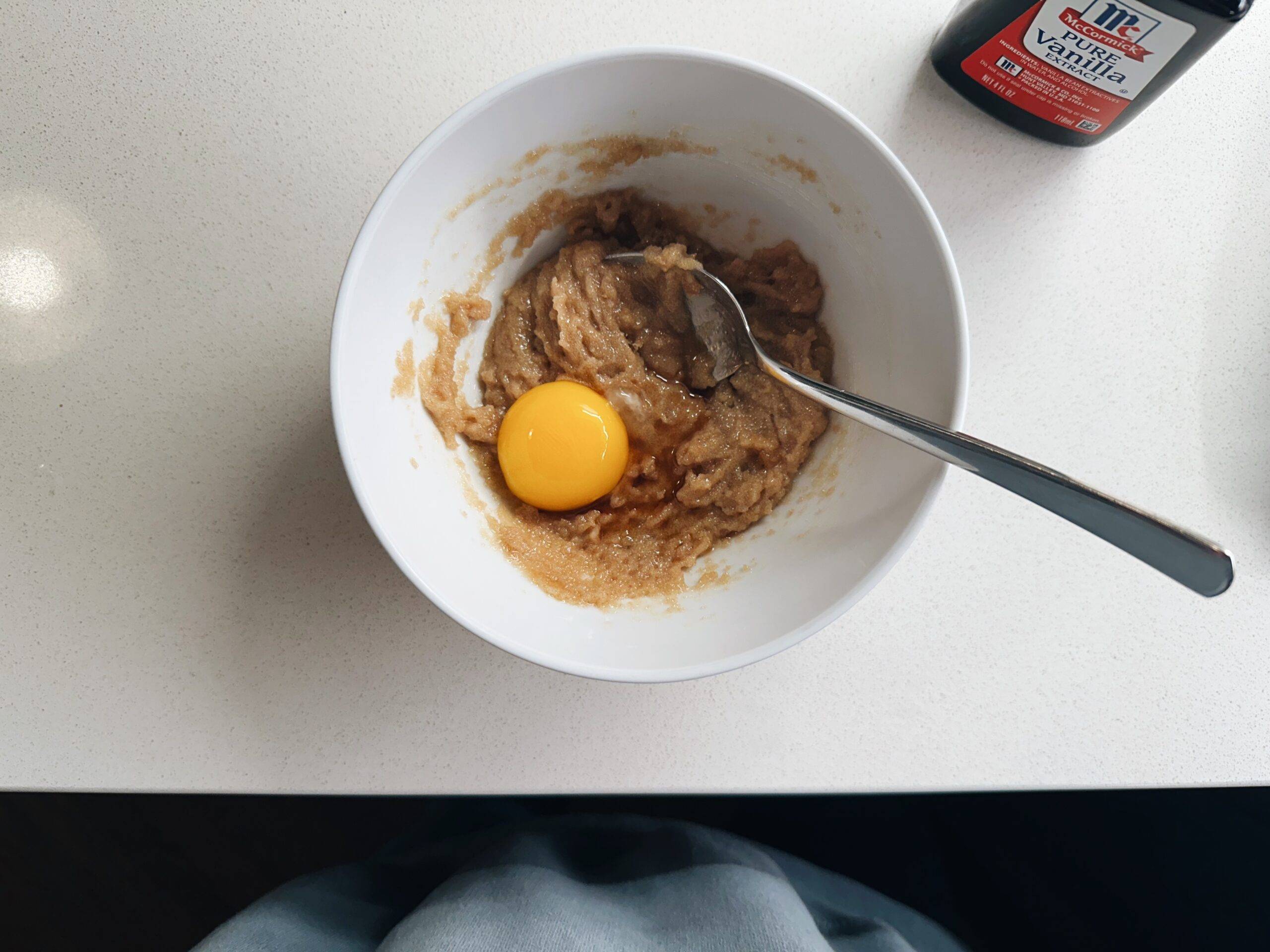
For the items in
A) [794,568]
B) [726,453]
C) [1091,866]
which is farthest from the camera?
[1091,866]

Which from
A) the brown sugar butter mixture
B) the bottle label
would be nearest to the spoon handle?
the brown sugar butter mixture

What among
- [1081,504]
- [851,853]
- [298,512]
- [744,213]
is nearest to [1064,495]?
[1081,504]

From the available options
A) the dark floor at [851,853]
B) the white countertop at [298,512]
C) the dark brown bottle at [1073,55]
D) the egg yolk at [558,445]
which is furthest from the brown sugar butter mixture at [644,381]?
the dark floor at [851,853]

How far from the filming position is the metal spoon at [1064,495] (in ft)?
2.19

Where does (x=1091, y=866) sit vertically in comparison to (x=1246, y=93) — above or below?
below

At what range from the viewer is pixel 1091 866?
1.52 meters

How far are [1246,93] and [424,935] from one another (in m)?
1.51

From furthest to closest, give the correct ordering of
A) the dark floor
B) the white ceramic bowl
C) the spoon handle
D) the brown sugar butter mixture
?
the dark floor → the brown sugar butter mixture → the white ceramic bowl → the spoon handle

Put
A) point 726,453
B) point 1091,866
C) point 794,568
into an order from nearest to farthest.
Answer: point 794,568, point 726,453, point 1091,866

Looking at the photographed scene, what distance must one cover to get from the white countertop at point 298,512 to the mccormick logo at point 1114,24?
0.19m

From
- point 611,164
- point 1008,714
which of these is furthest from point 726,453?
point 1008,714

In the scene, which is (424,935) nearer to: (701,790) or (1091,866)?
(701,790)

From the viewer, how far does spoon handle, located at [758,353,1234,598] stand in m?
0.67

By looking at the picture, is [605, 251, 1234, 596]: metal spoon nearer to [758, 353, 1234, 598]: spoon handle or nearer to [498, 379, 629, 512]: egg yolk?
[758, 353, 1234, 598]: spoon handle
